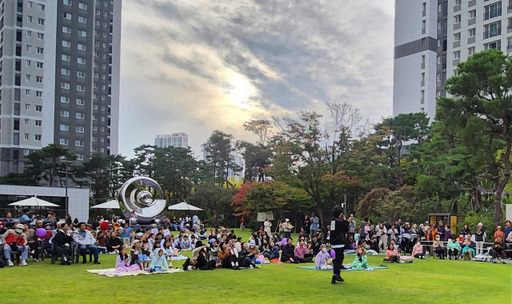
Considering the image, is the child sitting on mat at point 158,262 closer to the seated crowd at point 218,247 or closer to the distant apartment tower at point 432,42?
the seated crowd at point 218,247

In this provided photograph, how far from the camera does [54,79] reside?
69.2 m

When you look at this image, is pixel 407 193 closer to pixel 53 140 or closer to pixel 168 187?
pixel 168 187

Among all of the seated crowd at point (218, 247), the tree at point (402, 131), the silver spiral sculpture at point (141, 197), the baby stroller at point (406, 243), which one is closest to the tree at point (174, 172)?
the tree at point (402, 131)

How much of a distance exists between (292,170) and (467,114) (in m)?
11.6

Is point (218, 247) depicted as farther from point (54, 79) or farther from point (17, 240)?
point (54, 79)

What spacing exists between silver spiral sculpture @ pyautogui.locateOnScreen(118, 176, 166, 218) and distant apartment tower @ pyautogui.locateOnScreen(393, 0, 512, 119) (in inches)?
1728

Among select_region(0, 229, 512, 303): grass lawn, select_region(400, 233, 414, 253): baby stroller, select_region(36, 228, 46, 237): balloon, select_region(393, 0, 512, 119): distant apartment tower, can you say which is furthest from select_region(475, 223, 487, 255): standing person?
select_region(393, 0, 512, 119): distant apartment tower

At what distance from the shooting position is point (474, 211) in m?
29.3

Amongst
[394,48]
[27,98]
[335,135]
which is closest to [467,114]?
[335,135]

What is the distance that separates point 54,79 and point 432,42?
52.2 meters

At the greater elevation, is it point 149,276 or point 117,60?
point 117,60

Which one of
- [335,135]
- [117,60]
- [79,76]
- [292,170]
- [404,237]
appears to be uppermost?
[117,60]

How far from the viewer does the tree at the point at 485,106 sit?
23.5m

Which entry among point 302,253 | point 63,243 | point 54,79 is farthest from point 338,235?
point 54,79
